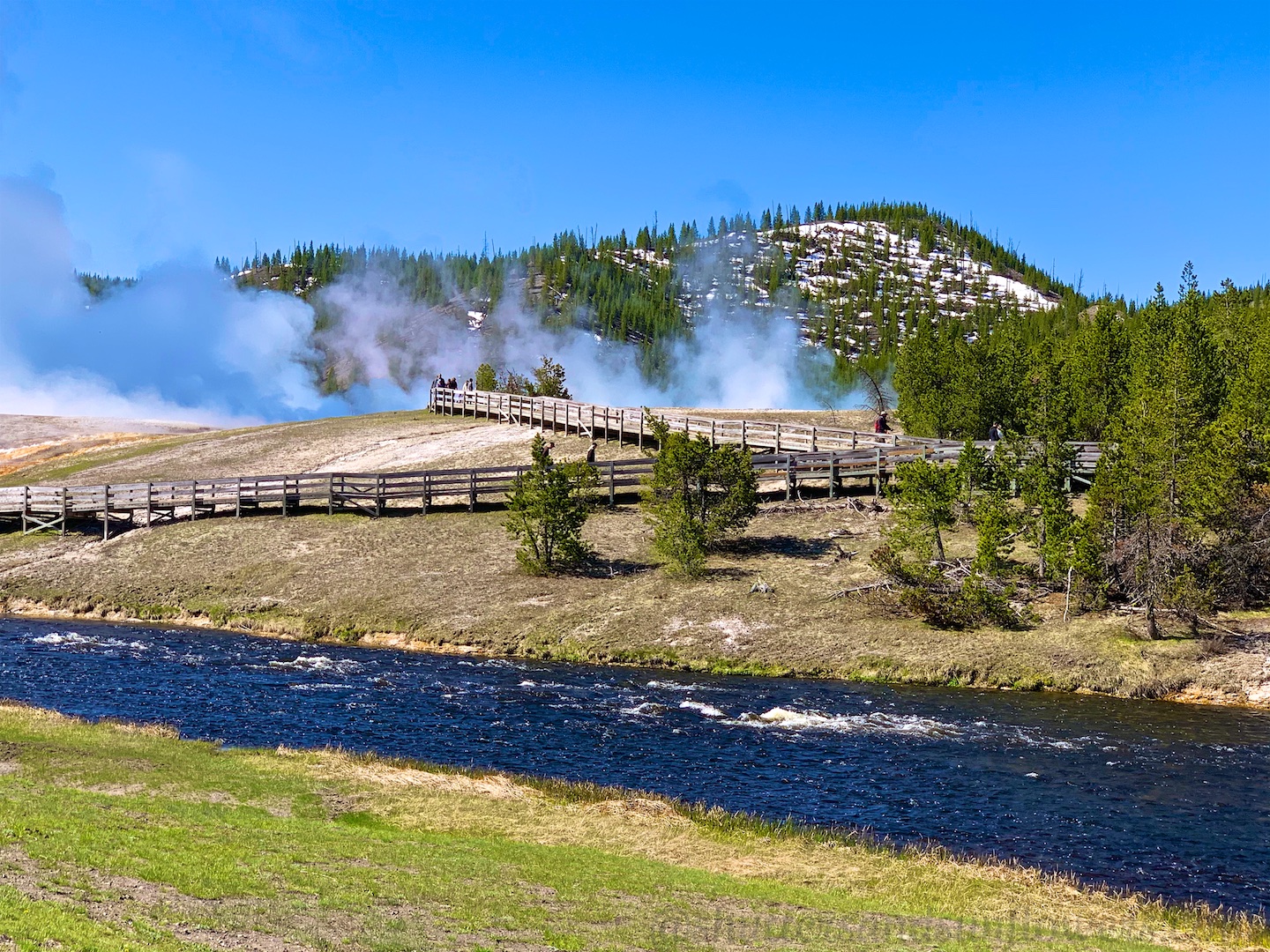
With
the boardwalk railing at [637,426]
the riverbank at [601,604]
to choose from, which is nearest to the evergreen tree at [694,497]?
the riverbank at [601,604]

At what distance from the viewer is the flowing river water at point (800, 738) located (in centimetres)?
2120

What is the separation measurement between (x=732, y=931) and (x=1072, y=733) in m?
16.8

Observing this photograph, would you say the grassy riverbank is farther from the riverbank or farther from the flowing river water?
the flowing river water

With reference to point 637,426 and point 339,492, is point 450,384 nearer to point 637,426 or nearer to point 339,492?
point 637,426

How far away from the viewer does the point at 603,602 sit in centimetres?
4325

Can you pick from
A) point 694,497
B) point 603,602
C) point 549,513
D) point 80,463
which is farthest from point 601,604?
point 80,463

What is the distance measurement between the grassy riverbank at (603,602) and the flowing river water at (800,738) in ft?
5.81

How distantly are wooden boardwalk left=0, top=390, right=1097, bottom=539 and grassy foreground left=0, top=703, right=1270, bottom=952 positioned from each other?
31968 millimetres

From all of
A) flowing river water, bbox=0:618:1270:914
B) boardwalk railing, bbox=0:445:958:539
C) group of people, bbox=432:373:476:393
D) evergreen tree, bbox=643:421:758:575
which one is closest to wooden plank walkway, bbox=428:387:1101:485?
group of people, bbox=432:373:476:393

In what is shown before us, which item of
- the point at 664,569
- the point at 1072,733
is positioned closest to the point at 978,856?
the point at 1072,733

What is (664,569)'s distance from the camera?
150 ft

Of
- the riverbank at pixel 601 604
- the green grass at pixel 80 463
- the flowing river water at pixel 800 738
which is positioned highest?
the green grass at pixel 80 463

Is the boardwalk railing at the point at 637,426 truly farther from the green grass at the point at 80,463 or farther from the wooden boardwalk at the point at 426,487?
the green grass at the point at 80,463

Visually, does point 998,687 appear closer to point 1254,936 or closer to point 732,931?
point 1254,936
